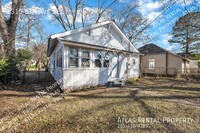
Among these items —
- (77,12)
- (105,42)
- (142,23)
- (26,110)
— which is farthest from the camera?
(142,23)

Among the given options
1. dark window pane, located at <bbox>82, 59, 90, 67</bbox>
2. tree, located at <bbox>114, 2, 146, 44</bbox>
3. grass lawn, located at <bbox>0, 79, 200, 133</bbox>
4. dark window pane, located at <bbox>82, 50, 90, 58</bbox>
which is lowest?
grass lawn, located at <bbox>0, 79, 200, 133</bbox>

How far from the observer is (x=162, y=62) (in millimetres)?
18953

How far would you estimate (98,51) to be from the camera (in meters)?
10.2

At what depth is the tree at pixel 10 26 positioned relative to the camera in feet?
33.7

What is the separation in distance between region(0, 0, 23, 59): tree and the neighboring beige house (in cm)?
1574

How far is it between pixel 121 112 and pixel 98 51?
6072 mm

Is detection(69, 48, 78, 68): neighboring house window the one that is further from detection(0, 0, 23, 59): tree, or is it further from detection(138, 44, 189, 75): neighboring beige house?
detection(138, 44, 189, 75): neighboring beige house

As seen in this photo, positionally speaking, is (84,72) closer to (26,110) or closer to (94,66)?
(94,66)

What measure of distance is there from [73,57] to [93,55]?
5.73 ft

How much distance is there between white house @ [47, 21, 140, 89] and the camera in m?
8.25

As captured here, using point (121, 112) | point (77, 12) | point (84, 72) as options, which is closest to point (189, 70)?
point (84, 72)

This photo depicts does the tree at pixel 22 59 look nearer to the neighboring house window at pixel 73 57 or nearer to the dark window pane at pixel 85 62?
the neighboring house window at pixel 73 57

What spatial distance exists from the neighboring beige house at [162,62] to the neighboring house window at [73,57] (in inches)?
498

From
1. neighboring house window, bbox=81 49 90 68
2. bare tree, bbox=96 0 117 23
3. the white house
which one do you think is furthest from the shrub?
bare tree, bbox=96 0 117 23
